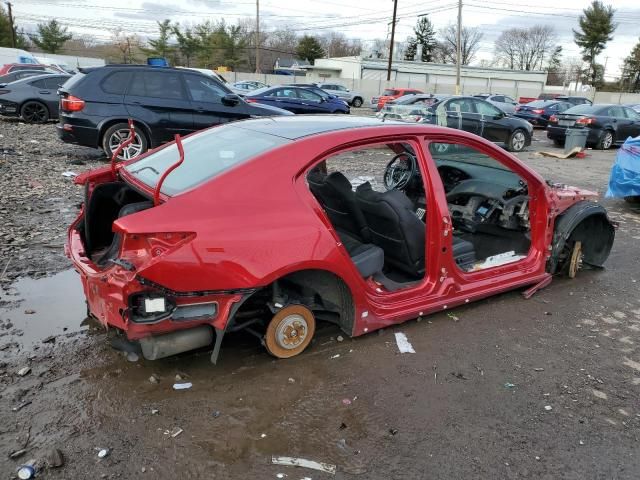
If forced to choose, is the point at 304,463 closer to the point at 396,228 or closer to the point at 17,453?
the point at 17,453

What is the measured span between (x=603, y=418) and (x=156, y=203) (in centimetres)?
275

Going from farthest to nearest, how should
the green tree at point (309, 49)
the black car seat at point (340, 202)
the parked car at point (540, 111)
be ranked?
1. the green tree at point (309, 49)
2. the parked car at point (540, 111)
3. the black car seat at point (340, 202)

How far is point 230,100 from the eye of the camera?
9.90 metres

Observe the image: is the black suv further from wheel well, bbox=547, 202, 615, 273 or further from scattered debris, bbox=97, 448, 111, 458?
scattered debris, bbox=97, 448, 111, 458

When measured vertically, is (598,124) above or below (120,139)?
above

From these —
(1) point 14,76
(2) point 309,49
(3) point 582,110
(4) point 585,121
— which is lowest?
(4) point 585,121

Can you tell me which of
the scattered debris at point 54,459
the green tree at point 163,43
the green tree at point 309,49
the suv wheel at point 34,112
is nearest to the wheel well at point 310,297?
the scattered debris at point 54,459

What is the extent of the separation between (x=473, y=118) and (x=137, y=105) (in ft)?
30.9

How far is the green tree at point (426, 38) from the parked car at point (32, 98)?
250 feet

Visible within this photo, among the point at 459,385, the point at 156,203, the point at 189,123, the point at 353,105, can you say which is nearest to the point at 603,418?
the point at 459,385

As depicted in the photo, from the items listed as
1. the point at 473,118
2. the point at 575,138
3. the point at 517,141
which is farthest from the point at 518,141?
the point at 473,118

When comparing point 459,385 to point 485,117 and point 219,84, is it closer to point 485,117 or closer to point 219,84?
point 219,84

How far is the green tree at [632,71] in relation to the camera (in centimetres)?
6568

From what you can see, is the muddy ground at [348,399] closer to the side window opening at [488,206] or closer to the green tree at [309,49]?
the side window opening at [488,206]
